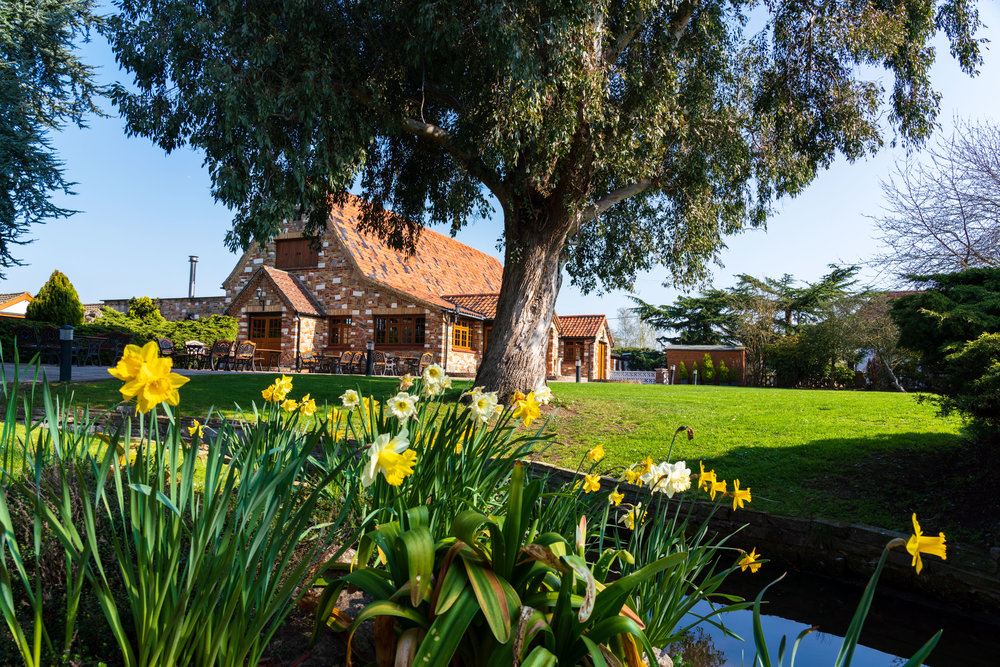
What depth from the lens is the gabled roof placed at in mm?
22234

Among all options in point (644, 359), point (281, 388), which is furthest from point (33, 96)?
point (644, 359)

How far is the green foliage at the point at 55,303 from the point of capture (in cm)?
1948

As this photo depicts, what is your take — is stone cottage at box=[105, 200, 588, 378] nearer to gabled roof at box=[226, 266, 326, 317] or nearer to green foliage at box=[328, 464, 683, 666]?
gabled roof at box=[226, 266, 326, 317]

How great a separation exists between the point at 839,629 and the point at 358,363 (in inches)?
738

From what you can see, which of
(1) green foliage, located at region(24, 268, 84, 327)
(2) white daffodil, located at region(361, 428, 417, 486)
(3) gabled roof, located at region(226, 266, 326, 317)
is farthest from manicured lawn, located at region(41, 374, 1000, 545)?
(1) green foliage, located at region(24, 268, 84, 327)

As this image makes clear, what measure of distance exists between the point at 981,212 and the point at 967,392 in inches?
435

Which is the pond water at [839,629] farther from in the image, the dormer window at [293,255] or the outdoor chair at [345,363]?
the dormer window at [293,255]

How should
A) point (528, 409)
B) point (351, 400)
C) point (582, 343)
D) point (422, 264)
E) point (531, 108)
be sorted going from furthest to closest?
point (582, 343) → point (422, 264) → point (531, 108) → point (351, 400) → point (528, 409)

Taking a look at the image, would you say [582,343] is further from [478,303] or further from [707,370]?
[478,303]

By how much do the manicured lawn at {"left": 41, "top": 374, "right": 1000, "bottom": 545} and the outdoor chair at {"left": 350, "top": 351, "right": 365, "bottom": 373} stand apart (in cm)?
847

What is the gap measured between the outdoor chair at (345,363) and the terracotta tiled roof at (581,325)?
1300 centimetres

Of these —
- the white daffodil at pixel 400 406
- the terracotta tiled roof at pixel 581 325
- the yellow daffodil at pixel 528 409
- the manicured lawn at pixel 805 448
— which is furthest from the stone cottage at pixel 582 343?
the white daffodil at pixel 400 406

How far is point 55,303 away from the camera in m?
19.6

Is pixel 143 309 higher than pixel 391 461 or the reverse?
higher
